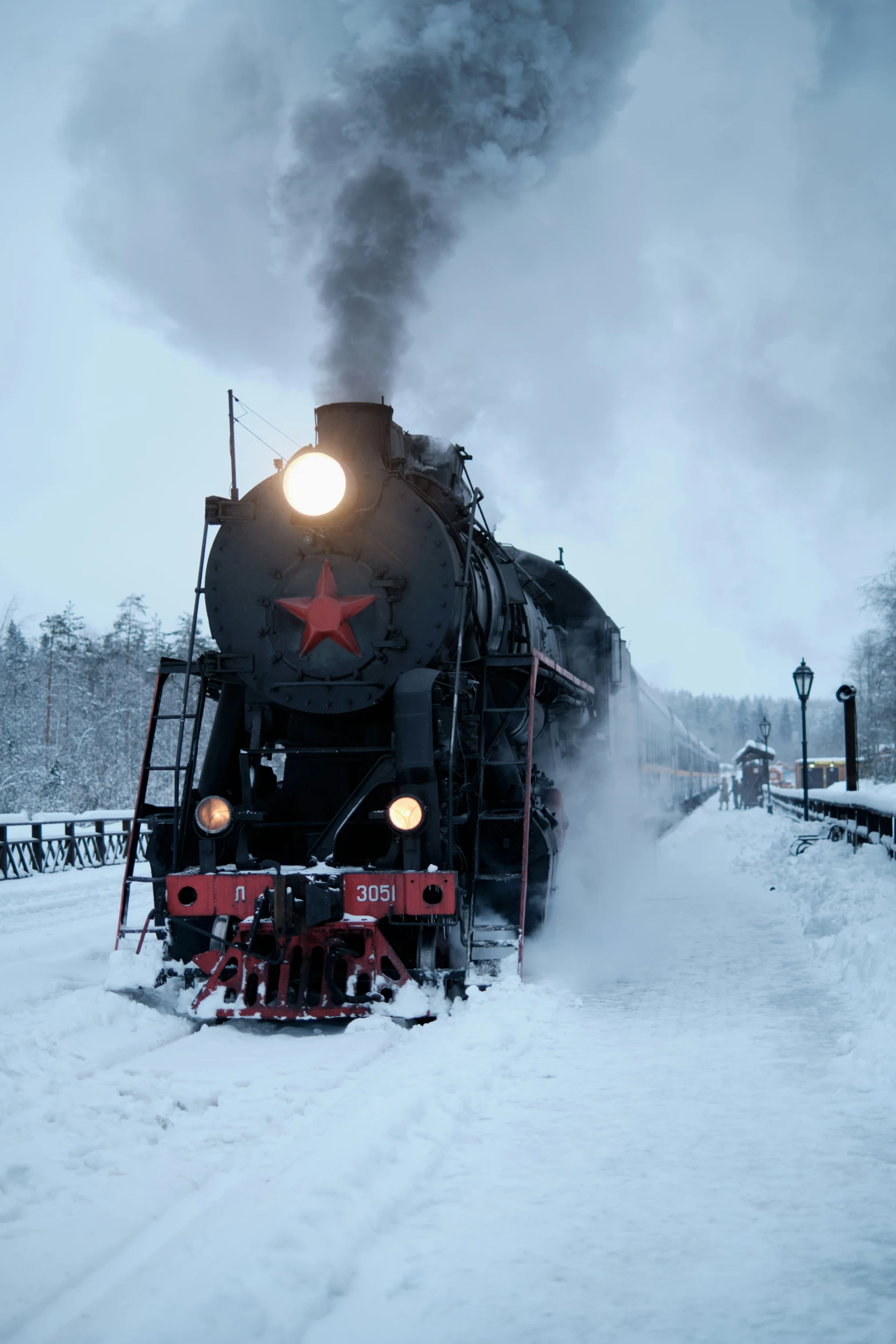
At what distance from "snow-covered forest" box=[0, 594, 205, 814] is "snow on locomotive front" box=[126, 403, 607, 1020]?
84.8 ft

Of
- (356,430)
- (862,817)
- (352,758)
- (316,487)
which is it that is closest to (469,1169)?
(352,758)

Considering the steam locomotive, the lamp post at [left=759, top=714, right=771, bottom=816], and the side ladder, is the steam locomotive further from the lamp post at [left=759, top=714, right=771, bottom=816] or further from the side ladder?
the lamp post at [left=759, top=714, right=771, bottom=816]

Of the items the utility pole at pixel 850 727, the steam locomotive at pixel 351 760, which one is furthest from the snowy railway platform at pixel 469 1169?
the utility pole at pixel 850 727

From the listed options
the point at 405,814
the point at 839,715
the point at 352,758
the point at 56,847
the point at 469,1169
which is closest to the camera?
the point at 469,1169

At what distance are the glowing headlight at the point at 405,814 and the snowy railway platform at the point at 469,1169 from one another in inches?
41.6

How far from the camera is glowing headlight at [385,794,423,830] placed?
585cm

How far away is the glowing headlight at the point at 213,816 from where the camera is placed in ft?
20.3

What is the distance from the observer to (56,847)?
1623cm

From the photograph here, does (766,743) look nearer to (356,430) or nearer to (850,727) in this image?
(850,727)

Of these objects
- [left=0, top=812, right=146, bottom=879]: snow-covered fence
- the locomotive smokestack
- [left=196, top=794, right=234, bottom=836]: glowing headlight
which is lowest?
[left=0, top=812, right=146, bottom=879]: snow-covered fence

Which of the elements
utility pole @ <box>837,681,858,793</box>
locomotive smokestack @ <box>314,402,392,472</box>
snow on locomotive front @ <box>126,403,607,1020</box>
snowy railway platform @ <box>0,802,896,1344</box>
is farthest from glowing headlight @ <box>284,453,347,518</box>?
utility pole @ <box>837,681,858,793</box>

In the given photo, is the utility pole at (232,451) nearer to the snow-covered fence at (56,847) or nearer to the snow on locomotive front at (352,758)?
the snow on locomotive front at (352,758)

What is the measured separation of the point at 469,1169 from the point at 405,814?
8.17ft

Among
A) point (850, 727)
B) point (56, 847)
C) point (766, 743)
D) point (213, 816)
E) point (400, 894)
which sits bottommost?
point (56, 847)
